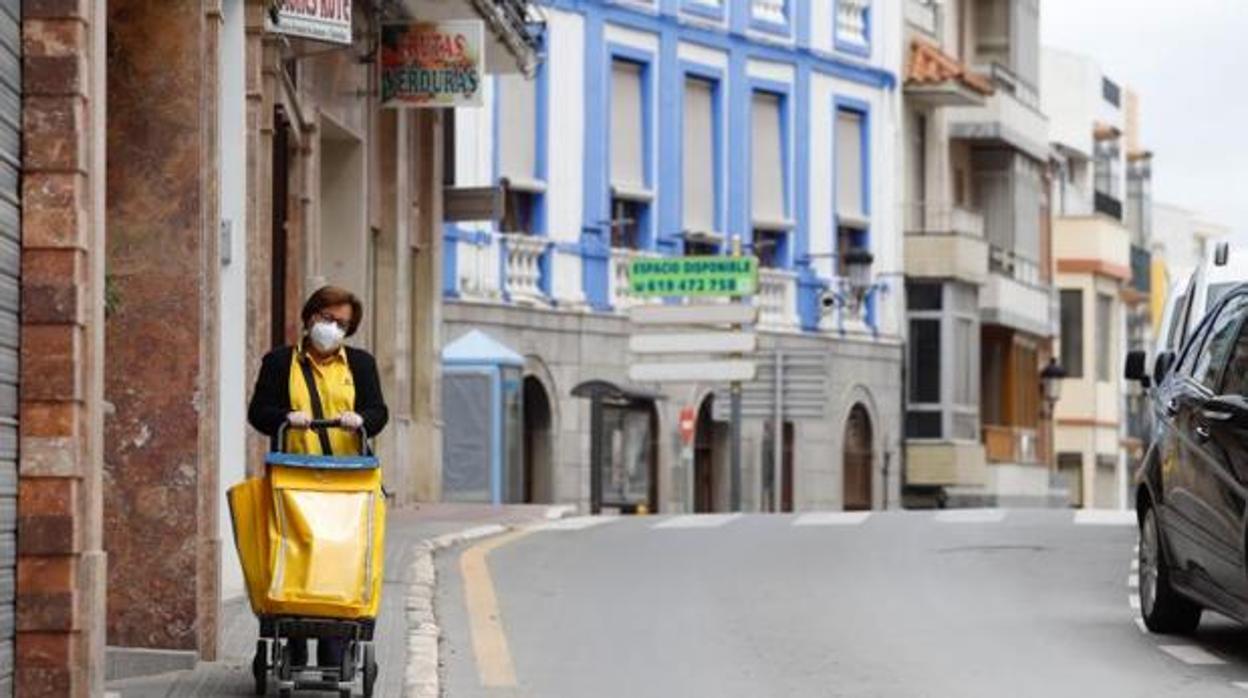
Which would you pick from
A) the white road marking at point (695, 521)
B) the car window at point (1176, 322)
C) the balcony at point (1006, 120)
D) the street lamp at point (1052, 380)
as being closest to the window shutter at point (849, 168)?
the street lamp at point (1052, 380)

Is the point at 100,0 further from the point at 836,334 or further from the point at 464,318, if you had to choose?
the point at 836,334

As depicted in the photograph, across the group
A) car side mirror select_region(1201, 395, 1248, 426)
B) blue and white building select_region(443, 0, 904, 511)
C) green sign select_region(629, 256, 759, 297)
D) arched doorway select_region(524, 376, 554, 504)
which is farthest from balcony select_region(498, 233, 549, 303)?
car side mirror select_region(1201, 395, 1248, 426)

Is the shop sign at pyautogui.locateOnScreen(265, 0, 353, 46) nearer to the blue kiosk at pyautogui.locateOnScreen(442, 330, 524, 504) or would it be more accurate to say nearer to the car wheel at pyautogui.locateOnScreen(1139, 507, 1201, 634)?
the car wheel at pyautogui.locateOnScreen(1139, 507, 1201, 634)

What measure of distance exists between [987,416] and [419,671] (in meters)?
49.7

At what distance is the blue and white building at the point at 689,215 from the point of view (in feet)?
142

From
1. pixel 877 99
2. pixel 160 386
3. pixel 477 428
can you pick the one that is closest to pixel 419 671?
pixel 160 386

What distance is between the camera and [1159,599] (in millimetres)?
17125

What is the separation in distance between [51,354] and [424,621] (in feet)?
19.2

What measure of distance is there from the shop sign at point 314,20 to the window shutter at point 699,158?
25.8m

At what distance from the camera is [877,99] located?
5300 cm

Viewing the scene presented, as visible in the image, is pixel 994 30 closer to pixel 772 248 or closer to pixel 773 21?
pixel 773 21

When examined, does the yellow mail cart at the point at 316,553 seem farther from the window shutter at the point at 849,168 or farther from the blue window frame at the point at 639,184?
the window shutter at the point at 849,168

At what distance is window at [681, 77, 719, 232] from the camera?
47.4m

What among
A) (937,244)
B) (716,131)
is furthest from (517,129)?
(937,244)
